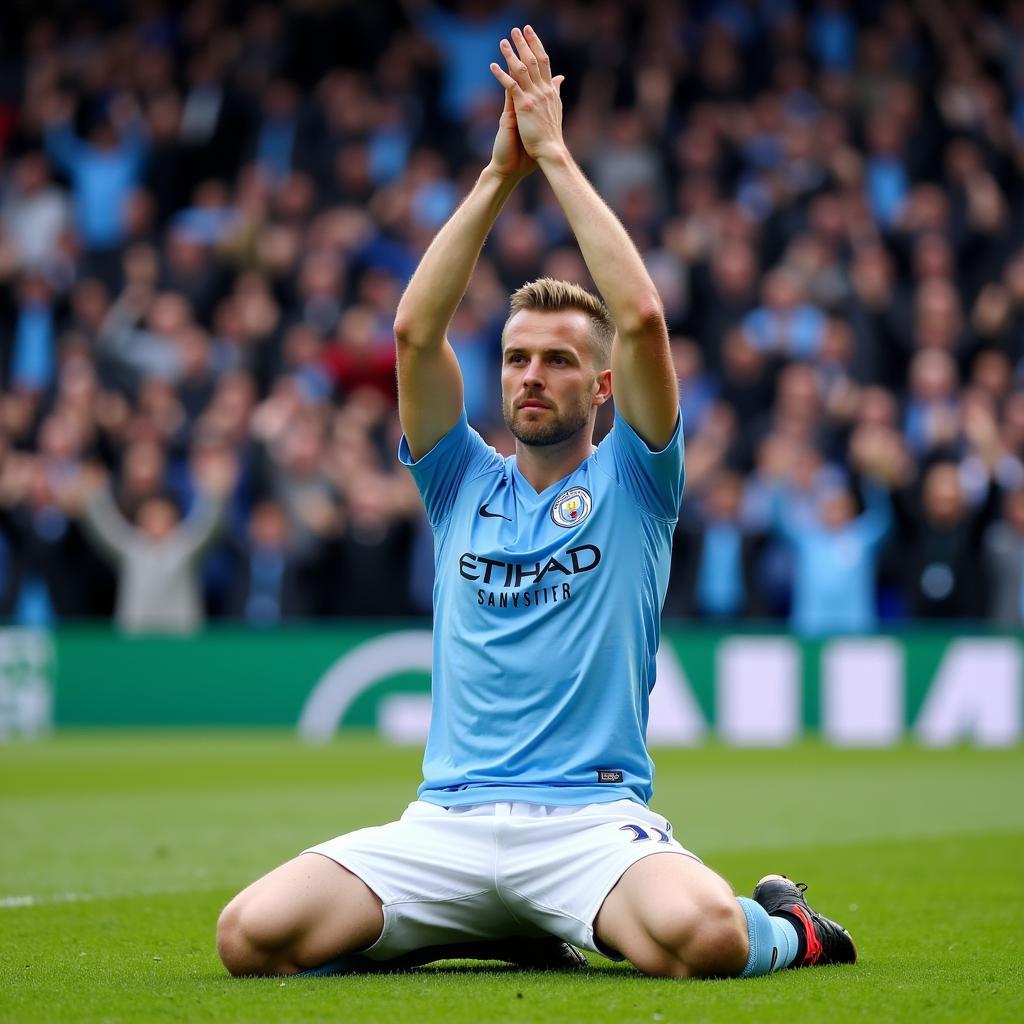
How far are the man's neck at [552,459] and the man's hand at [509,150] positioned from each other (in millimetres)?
826

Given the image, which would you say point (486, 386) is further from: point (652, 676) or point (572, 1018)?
point (572, 1018)

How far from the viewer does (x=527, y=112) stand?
559 centimetres

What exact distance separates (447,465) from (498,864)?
4.23 feet

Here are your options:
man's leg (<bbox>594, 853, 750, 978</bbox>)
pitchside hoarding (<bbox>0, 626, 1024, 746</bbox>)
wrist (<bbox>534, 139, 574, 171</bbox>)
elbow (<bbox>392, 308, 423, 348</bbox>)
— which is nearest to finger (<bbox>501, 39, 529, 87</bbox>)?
wrist (<bbox>534, 139, 574, 171</bbox>)

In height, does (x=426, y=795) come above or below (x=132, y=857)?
above

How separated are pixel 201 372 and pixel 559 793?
1365 cm

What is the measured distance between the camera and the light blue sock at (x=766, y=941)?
530cm

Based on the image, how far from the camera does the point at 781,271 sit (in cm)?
1911

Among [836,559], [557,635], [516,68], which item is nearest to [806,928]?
[557,635]

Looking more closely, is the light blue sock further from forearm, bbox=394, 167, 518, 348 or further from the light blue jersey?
forearm, bbox=394, 167, 518, 348

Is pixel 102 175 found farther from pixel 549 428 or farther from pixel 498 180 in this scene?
pixel 549 428

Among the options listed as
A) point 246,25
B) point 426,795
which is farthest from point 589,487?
point 246,25

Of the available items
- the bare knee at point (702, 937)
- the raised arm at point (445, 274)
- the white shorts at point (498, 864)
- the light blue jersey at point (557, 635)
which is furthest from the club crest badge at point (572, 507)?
the bare knee at point (702, 937)

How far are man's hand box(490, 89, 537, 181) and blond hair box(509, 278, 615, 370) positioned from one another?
342 mm
